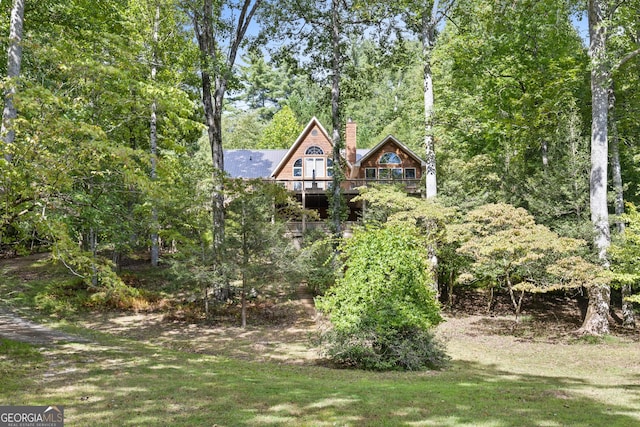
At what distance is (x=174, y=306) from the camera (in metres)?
17.5

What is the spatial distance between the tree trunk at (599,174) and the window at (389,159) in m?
17.5

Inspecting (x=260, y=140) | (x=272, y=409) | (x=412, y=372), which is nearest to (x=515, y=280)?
(x=412, y=372)

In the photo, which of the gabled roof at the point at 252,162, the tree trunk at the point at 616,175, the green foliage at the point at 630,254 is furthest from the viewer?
the gabled roof at the point at 252,162

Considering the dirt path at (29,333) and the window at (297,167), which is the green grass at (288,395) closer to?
the dirt path at (29,333)

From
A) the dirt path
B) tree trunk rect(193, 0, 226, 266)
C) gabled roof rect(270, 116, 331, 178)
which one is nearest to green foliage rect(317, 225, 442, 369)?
the dirt path

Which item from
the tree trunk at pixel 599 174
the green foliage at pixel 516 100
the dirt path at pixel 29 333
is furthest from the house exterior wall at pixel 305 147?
the dirt path at pixel 29 333

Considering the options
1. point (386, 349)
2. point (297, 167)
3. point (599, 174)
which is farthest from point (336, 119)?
point (297, 167)

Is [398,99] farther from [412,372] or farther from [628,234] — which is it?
[412,372]

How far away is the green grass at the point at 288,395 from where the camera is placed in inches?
211

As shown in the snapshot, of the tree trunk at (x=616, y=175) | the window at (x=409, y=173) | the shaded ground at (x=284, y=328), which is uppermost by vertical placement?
the window at (x=409, y=173)

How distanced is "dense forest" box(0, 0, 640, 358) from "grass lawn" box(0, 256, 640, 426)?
188cm

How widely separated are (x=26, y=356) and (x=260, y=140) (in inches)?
1624

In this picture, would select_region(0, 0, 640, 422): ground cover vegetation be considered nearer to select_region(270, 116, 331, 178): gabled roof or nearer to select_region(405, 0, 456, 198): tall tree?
select_region(405, 0, 456, 198): tall tree

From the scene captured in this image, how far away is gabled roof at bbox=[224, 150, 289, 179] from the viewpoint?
33.5 meters
